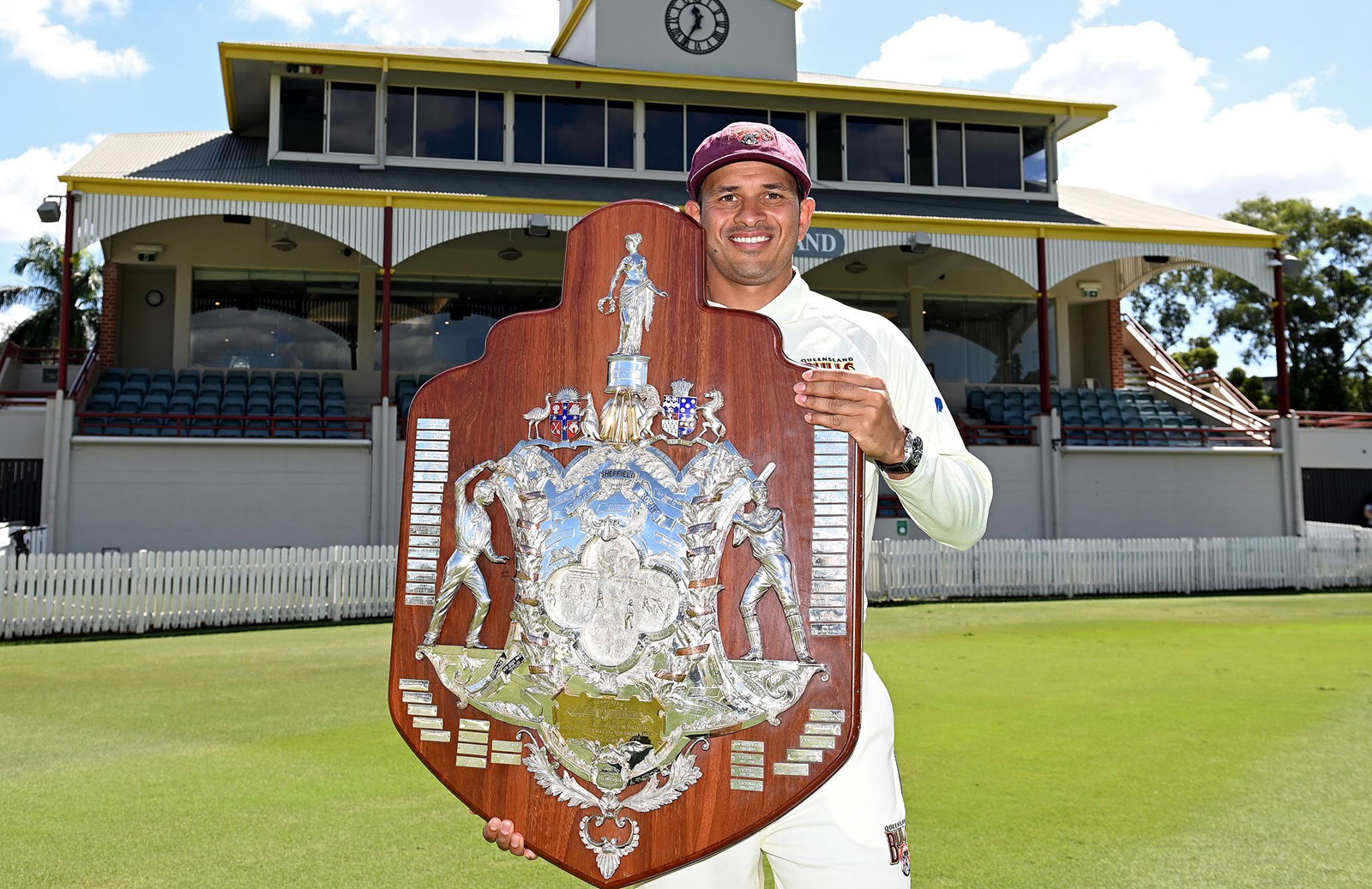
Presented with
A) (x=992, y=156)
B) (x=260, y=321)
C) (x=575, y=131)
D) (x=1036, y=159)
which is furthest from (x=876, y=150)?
(x=260, y=321)

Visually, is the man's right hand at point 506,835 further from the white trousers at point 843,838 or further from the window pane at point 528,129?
the window pane at point 528,129

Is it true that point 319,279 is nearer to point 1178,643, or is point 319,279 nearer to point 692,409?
point 1178,643

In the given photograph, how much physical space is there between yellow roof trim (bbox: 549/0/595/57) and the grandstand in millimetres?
85

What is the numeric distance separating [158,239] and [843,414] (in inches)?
849

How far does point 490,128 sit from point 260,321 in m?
6.04

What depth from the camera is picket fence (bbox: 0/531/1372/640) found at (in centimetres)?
1223

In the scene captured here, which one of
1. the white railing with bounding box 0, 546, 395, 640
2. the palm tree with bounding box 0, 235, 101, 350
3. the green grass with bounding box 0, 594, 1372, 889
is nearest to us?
the green grass with bounding box 0, 594, 1372, 889

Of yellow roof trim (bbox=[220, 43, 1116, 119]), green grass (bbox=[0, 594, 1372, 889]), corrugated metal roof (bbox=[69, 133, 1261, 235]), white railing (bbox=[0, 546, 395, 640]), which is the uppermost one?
yellow roof trim (bbox=[220, 43, 1116, 119])

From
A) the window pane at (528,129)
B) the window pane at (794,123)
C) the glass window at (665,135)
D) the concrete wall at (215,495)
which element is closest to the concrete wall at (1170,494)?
the window pane at (794,123)

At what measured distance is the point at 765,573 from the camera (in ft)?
6.99

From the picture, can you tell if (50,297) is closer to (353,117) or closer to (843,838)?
(353,117)

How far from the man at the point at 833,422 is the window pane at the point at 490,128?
19.2m

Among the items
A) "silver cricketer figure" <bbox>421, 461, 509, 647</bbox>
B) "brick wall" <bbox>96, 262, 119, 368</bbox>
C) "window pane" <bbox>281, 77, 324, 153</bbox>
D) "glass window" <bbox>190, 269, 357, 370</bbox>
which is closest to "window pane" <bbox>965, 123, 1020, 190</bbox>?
"window pane" <bbox>281, 77, 324, 153</bbox>

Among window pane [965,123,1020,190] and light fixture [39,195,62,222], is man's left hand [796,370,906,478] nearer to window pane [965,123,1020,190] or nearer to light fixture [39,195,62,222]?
light fixture [39,195,62,222]
